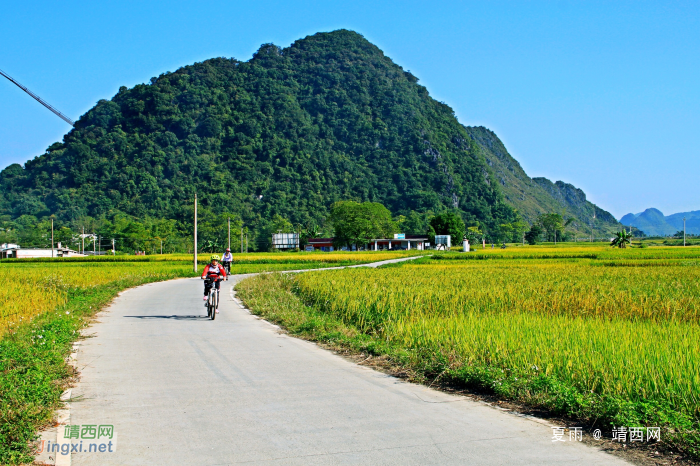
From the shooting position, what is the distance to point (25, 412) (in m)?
5.05

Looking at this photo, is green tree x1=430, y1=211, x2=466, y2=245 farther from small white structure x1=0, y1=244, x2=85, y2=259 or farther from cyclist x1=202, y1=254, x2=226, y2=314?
cyclist x1=202, y1=254, x2=226, y2=314

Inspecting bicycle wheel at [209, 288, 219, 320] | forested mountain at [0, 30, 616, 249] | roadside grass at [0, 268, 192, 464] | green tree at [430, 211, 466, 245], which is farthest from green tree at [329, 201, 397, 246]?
roadside grass at [0, 268, 192, 464]

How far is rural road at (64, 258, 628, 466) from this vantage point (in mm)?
4500

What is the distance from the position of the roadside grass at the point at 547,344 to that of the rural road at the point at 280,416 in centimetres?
51

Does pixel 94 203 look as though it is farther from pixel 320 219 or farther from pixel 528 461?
pixel 528 461

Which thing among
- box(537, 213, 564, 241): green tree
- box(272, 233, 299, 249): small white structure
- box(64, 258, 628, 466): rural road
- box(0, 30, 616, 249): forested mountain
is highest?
box(0, 30, 616, 249): forested mountain

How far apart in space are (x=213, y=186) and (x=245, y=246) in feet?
150

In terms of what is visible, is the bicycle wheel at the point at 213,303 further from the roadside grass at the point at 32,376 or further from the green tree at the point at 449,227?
the green tree at the point at 449,227

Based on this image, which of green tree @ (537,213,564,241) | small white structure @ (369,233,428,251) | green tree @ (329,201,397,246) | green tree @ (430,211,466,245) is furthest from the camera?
green tree @ (537,213,564,241)

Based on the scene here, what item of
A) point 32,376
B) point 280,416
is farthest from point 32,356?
point 280,416

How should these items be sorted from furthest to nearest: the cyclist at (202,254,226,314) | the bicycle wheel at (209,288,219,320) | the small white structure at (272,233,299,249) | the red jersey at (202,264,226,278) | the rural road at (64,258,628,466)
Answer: the small white structure at (272,233,299,249) < the red jersey at (202,264,226,278) < the cyclist at (202,254,226,314) < the bicycle wheel at (209,288,219,320) < the rural road at (64,258,628,466)

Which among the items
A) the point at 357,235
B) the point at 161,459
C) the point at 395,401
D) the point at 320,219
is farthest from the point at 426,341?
the point at 320,219

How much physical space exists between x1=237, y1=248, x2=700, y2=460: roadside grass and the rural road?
51 centimetres

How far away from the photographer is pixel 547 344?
7664 mm
